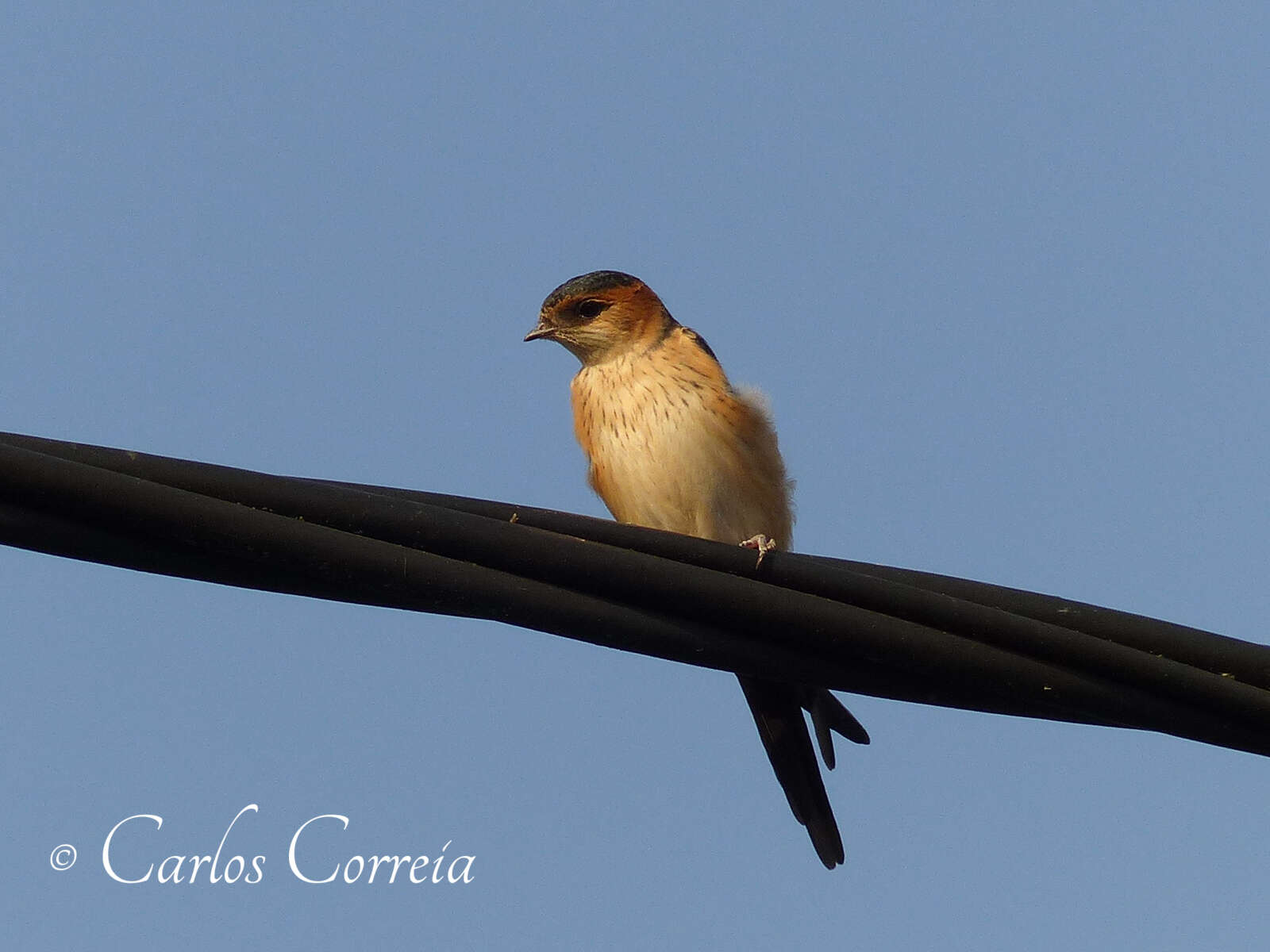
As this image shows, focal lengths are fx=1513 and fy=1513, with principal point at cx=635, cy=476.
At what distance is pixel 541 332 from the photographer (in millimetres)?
7156

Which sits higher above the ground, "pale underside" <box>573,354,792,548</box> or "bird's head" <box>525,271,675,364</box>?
"bird's head" <box>525,271,675,364</box>

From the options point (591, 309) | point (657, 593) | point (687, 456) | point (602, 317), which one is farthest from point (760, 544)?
point (657, 593)

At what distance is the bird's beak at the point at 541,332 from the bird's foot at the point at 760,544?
5.03ft

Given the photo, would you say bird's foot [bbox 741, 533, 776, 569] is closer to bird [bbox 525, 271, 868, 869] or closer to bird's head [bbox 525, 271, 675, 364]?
bird [bbox 525, 271, 868, 869]

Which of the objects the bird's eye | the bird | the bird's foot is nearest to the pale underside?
the bird

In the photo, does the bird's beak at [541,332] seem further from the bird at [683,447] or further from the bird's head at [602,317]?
the bird at [683,447]

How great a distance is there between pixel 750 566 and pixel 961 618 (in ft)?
1.39

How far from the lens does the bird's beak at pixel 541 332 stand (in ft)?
23.4

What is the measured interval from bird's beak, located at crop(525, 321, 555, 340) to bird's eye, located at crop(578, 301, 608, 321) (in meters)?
0.16

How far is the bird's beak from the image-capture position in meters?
7.12

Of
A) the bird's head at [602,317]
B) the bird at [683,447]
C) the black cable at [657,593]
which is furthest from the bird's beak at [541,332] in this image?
the black cable at [657,593]

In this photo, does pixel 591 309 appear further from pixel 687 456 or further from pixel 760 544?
pixel 760 544

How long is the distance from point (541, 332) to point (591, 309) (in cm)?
27

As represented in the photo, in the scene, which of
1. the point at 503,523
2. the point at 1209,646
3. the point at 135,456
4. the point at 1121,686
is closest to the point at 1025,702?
the point at 1121,686
